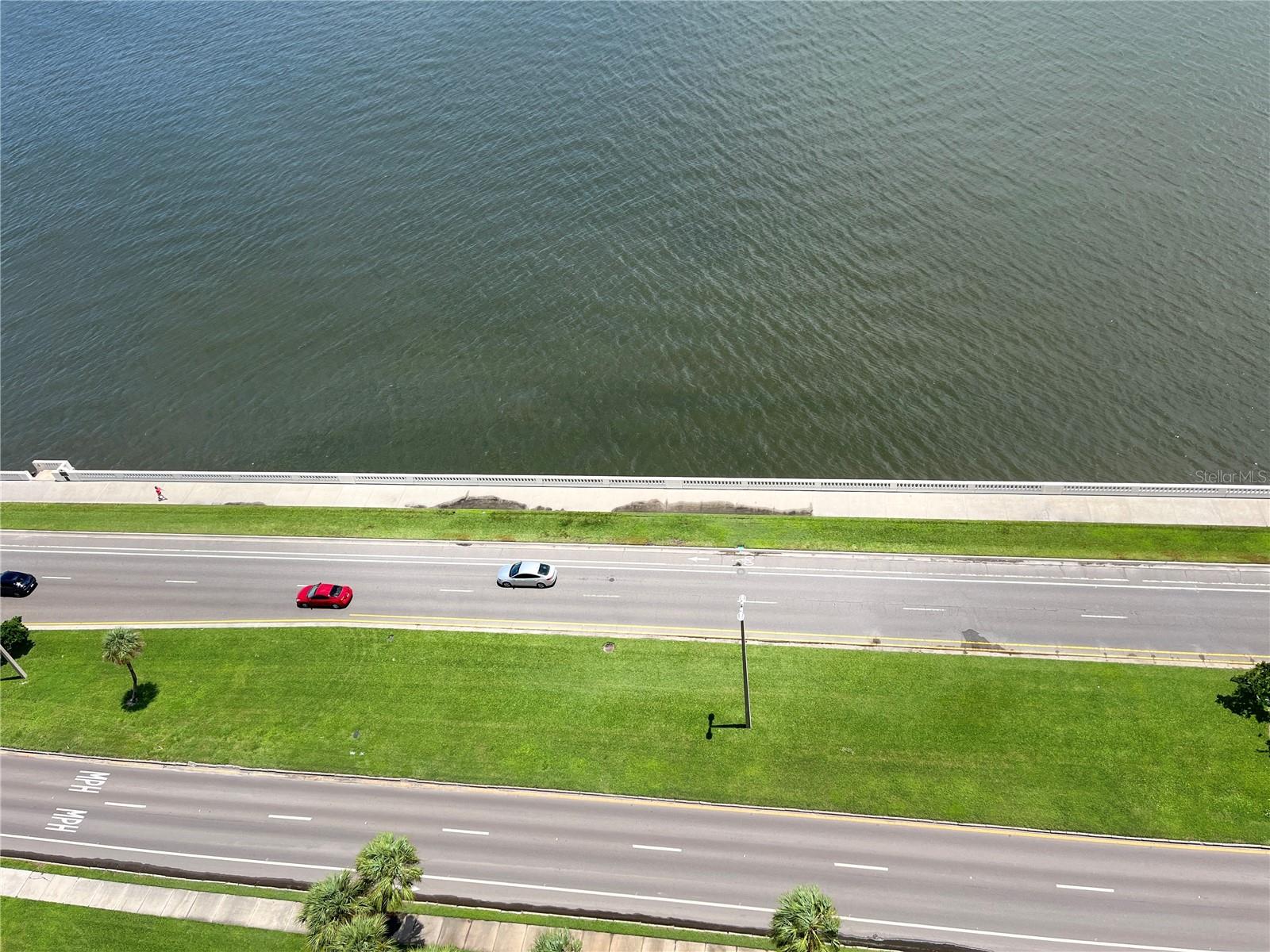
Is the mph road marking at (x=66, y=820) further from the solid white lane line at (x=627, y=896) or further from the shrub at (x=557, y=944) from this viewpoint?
the shrub at (x=557, y=944)

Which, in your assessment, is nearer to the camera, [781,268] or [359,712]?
[359,712]

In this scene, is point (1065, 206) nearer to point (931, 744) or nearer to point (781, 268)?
point (781, 268)

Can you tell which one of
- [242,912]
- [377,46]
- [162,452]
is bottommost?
[242,912]

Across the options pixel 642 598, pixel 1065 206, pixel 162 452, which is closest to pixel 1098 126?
pixel 1065 206

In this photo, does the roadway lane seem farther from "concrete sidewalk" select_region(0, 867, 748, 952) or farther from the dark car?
the dark car

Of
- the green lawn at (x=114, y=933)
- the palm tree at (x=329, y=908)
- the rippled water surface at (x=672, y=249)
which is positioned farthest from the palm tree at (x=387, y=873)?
the rippled water surface at (x=672, y=249)

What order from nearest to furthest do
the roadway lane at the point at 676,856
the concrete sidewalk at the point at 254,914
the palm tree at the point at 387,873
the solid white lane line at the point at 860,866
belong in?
1. the palm tree at the point at 387,873
2. the roadway lane at the point at 676,856
3. the concrete sidewalk at the point at 254,914
4. the solid white lane line at the point at 860,866

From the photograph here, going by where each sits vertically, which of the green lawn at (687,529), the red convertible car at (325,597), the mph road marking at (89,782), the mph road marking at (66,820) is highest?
the green lawn at (687,529)

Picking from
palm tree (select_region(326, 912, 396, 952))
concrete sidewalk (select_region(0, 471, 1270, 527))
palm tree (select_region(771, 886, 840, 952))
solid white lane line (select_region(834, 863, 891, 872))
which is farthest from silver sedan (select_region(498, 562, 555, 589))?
palm tree (select_region(771, 886, 840, 952))
